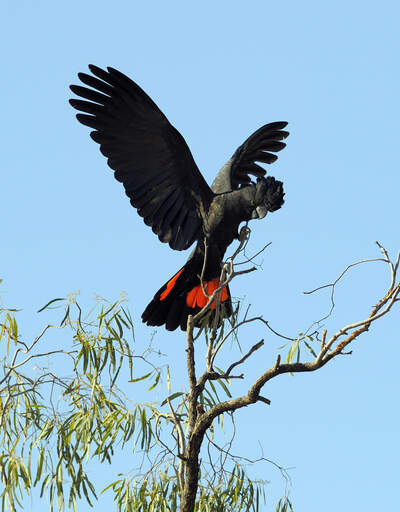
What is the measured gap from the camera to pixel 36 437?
4.23 metres

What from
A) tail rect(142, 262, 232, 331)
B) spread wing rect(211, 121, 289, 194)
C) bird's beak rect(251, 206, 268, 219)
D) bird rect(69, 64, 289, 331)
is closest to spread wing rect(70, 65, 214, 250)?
bird rect(69, 64, 289, 331)

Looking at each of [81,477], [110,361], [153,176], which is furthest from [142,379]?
[153,176]

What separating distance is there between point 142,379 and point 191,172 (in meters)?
1.32

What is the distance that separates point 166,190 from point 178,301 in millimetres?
690

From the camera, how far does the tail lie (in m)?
4.65

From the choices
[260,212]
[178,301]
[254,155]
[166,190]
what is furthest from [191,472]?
[254,155]

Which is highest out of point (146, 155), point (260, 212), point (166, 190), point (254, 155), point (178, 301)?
point (254, 155)

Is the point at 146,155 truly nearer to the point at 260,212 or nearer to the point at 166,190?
the point at 166,190

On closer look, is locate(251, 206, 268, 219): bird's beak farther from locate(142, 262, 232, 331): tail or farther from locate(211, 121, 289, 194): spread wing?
locate(211, 121, 289, 194): spread wing

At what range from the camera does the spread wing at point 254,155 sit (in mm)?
5380

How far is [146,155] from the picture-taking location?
4.74 m

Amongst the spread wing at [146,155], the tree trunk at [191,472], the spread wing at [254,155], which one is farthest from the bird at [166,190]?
the tree trunk at [191,472]

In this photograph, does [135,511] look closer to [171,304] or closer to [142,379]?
[142,379]

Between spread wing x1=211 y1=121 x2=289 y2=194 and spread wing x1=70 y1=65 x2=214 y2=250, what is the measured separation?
54 centimetres
